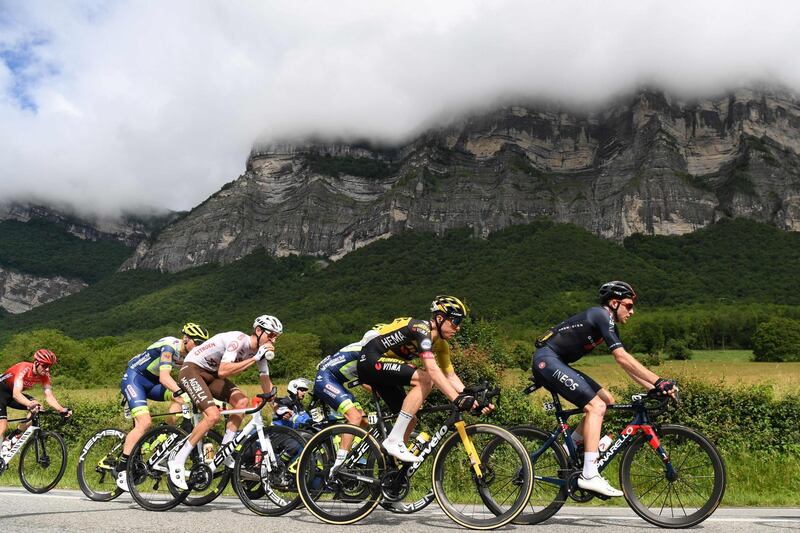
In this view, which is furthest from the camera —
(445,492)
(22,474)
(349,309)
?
(349,309)

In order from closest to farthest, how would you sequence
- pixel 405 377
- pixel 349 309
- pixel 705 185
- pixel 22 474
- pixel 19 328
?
1. pixel 405 377
2. pixel 22 474
3. pixel 349 309
4. pixel 19 328
5. pixel 705 185

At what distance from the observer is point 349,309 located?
115 m

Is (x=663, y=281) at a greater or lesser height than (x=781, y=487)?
greater

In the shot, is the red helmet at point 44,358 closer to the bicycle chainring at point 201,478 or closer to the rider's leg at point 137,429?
the rider's leg at point 137,429

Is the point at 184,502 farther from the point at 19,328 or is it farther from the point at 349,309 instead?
the point at 19,328

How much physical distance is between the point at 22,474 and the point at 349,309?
10613 cm

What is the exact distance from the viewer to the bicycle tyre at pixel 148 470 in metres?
6.85

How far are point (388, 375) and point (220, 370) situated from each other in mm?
2135

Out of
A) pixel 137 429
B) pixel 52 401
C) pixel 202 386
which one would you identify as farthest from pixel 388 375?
pixel 52 401

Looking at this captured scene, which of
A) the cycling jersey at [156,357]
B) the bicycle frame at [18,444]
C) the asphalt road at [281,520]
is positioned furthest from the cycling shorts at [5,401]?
the asphalt road at [281,520]

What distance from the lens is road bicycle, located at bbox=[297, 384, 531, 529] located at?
5.19m

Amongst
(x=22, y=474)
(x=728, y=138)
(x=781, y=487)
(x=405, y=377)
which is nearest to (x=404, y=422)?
(x=405, y=377)

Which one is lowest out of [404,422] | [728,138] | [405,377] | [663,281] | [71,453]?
[71,453]

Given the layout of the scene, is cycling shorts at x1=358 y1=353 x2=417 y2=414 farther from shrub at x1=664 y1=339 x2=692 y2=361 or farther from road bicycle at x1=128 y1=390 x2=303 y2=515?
shrub at x1=664 y1=339 x2=692 y2=361
